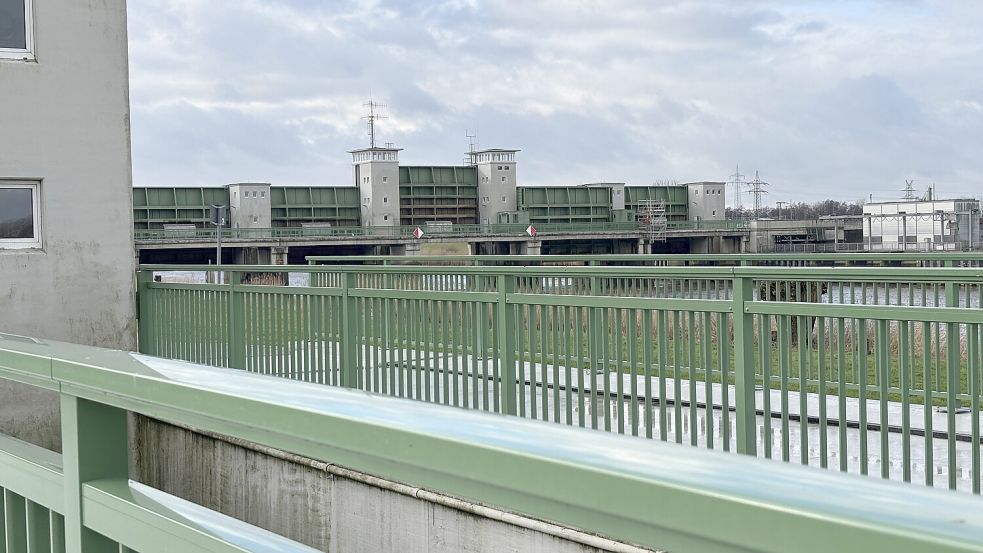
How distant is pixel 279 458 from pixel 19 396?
4689 mm

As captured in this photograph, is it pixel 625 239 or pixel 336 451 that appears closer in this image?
pixel 336 451


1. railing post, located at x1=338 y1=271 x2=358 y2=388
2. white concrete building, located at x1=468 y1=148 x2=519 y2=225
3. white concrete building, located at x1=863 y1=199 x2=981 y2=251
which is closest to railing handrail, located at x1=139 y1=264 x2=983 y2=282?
railing post, located at x1=338 y1=271 x2=358 y2=388

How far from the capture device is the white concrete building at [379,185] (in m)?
88.3

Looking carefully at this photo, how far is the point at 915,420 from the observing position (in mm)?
9016

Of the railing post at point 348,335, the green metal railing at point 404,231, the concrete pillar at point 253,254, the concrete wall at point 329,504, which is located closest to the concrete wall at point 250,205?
the green metal railing at point 404,231

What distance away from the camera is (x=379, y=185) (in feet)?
291

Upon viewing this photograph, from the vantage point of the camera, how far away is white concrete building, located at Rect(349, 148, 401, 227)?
8831cm

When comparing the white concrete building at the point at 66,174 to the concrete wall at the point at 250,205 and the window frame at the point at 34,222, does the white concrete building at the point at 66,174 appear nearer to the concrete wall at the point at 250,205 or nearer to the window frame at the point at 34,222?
the window frame at the point at 34,222

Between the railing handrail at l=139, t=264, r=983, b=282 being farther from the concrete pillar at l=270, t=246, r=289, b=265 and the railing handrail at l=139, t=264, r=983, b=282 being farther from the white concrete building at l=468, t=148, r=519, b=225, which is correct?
the white concrete building at l=468, t=148, r=519, b=225

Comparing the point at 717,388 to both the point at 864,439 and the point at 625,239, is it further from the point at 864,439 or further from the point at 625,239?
the point at 625,239

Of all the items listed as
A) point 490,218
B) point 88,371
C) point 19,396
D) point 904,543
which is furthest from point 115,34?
point 490,218

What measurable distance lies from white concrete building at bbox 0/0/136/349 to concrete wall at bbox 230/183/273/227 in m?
70.4

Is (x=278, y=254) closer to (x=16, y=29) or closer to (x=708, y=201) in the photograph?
(x=708, y=201)

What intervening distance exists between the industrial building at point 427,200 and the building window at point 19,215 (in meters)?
68.6
